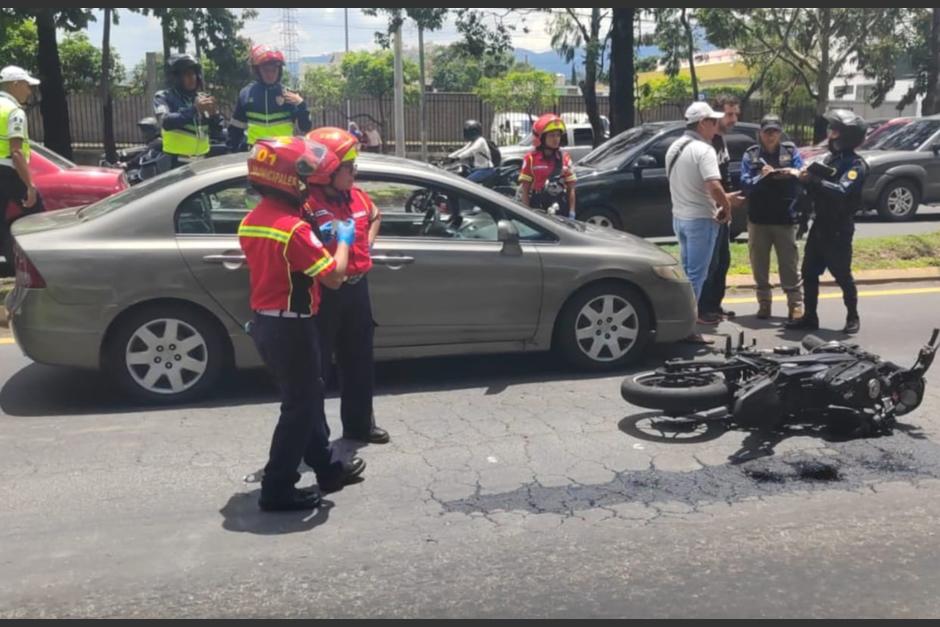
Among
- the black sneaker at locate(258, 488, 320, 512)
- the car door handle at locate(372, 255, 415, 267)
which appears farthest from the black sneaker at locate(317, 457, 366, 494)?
the car door handle at locate(372, 255, 415, 267)

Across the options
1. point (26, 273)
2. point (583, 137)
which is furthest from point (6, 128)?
point (583, 137)

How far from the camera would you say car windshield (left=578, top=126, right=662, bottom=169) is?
12914 millimetres

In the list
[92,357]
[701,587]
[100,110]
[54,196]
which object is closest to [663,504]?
[701,587]

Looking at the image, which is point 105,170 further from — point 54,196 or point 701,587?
point 701,587

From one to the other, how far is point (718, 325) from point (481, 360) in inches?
90.6

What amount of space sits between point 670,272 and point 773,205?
1833 mm

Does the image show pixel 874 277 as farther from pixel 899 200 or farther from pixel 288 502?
pixel 288 502

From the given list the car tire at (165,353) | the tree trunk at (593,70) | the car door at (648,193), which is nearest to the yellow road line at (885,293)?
the car door at (648,193)

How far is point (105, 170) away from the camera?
11.2 m

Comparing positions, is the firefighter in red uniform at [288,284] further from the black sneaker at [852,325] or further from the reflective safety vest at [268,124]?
the black sneaker at [852,325]

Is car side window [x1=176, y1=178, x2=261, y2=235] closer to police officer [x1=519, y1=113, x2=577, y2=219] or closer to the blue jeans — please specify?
the blue jeans

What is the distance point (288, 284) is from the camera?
4.24 m

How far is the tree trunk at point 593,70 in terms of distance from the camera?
77.7 ft

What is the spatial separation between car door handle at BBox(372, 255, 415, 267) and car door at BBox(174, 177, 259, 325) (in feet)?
2.66
